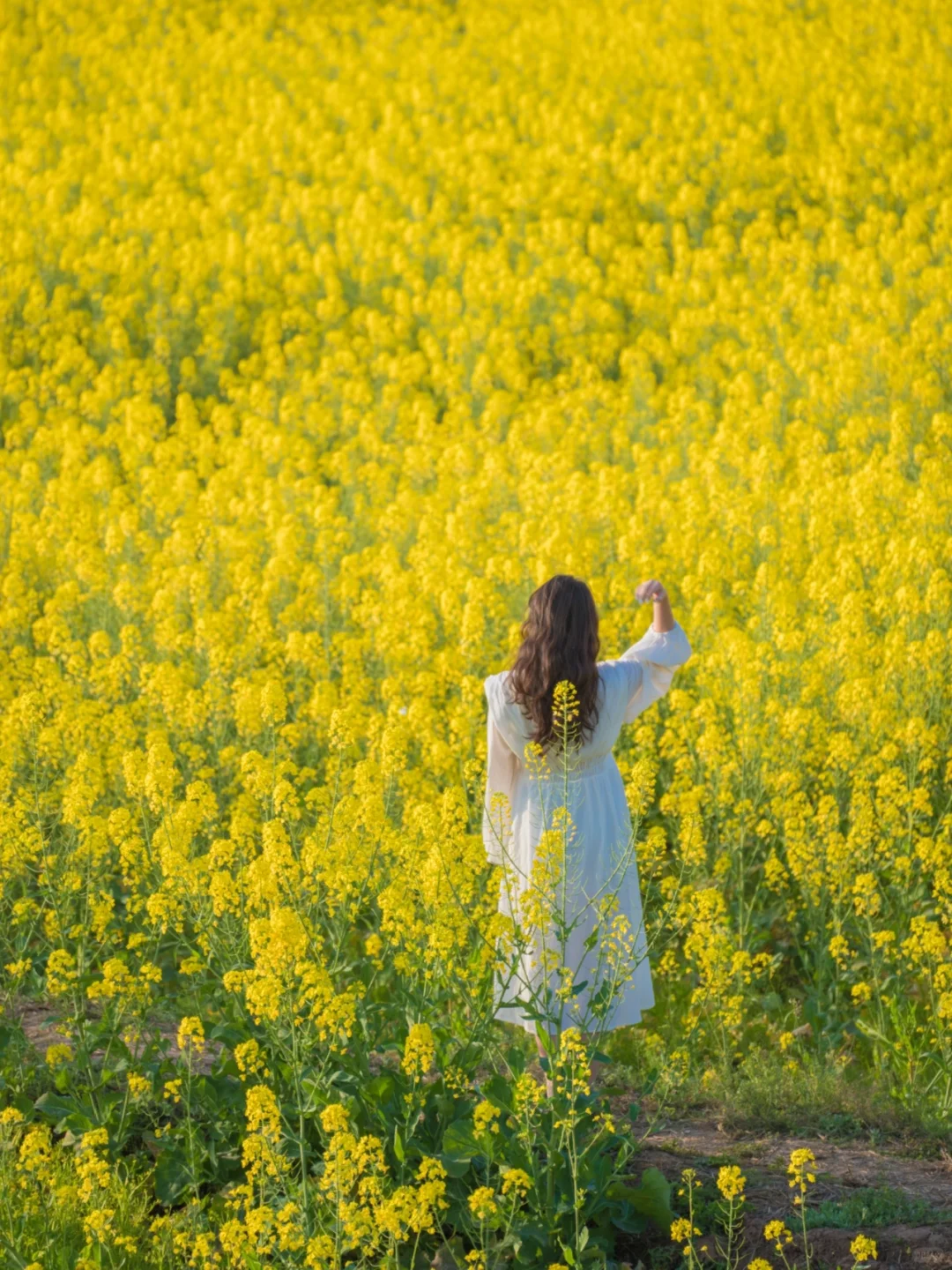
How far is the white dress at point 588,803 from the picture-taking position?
441cm

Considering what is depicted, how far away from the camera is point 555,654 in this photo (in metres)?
4.30

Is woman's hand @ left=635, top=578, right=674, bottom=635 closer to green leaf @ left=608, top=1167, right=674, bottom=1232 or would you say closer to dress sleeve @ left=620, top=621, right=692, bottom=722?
dress sleeve @ left=620, top=621, right=692, bottom=722

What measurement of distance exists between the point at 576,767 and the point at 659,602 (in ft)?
1.93

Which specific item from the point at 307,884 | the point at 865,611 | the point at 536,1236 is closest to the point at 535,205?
the point at 865,611

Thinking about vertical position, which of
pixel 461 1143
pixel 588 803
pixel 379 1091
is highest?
pixel 588 803

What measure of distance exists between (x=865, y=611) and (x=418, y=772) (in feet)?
8.88

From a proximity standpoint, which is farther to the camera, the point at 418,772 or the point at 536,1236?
the point at 418,772

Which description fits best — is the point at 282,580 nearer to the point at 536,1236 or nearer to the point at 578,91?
the point at 536,1236

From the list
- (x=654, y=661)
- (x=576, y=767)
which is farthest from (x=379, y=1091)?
(x=654, y=661)

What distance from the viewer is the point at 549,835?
385 centimetres

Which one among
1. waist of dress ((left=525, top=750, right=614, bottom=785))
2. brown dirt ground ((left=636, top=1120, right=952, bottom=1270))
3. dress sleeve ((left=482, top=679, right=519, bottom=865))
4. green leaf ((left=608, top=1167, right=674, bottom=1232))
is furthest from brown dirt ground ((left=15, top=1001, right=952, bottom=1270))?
waist of dress ((left=525, top=750, right=614, bottom=785))

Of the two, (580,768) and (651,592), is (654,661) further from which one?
(580,768)

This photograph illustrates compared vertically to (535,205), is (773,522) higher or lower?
lower

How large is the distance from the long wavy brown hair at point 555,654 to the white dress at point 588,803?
6 centimetres
